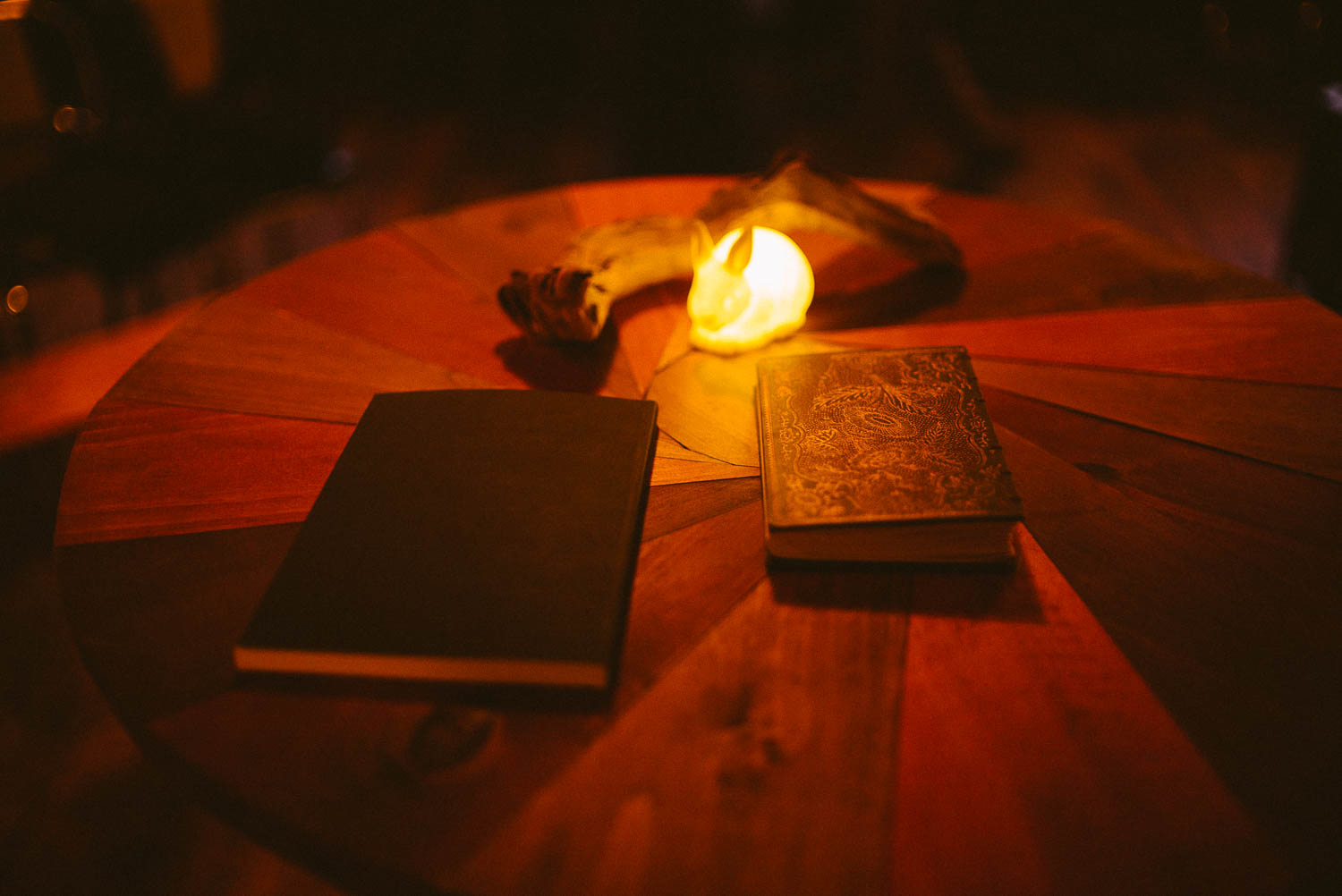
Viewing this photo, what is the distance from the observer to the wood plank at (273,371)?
81 centimetres

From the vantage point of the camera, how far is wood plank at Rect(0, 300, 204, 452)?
5.54 feet

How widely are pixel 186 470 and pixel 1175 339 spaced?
98cm

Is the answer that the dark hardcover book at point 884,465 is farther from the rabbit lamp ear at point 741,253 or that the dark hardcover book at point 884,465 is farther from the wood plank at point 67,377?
the wood plank at point 67,377

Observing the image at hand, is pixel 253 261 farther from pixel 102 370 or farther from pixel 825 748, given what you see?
pixel 825 748

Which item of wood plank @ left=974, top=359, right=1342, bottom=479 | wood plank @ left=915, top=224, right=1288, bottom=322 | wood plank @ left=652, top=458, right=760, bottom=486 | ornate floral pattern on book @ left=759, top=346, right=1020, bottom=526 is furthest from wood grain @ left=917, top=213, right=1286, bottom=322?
wood plank @ left=652, top=458, right=760, bottom=486

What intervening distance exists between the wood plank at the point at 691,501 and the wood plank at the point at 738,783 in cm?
11

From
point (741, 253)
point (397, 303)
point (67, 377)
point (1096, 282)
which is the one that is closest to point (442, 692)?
point (741, 253)

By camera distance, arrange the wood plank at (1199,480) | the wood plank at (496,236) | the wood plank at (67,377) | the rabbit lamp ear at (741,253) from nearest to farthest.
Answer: the wood plank at (1199,480) → the rabbit lamp ear at (741,253) → the wood plank at (496,236) → the wood plank at (67,377)

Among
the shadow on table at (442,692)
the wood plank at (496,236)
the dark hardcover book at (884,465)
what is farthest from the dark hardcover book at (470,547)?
the wood plank at (496,236)

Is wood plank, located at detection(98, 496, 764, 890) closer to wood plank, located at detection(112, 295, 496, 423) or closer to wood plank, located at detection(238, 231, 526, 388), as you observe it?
wood plank, located at detection(112, 295, 496, 423)

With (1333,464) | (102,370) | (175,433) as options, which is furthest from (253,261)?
(1333,464)

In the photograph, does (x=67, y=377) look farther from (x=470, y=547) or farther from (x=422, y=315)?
(x=470, y=547)

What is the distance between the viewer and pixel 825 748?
1.64 ft

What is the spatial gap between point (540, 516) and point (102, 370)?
1.69 meters
